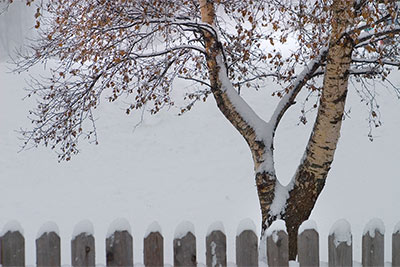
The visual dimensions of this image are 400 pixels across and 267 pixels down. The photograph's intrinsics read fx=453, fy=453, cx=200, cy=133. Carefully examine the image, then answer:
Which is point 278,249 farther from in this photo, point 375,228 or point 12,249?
point 12,249

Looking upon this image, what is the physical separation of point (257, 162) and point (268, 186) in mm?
307

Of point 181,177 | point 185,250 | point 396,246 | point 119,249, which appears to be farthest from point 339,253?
point 181,177

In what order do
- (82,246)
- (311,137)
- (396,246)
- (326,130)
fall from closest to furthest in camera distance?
(82,246) < (396,246) < (326,130) < (311,137)

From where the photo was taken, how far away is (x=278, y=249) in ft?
9.83

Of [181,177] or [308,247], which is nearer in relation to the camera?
[308,247]

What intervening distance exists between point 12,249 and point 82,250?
475 mm

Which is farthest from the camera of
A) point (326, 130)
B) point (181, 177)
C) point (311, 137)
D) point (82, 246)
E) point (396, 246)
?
point (181, 177)

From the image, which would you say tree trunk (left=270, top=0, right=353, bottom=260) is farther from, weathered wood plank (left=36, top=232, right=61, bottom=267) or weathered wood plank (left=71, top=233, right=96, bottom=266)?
weathered wood plank (left=36, top=232, right=61, bottom=267)

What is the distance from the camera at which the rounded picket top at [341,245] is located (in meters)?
3.04

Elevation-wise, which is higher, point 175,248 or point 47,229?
point 47,229

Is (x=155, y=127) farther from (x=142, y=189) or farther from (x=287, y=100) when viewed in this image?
(x=287, y=100)

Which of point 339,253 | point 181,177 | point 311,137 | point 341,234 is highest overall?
point 311,137

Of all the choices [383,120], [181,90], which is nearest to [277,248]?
[383,120]

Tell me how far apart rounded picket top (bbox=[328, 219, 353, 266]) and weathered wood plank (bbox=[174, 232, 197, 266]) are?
3.03 feet
